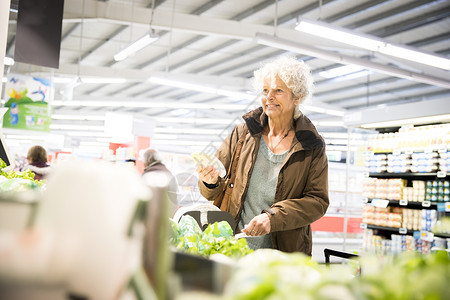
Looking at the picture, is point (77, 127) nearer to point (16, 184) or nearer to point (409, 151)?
point (409, 151)

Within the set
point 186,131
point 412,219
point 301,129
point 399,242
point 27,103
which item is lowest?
point 399,242

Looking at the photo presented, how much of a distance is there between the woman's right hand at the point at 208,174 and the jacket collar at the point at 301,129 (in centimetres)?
41

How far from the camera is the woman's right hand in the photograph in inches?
100

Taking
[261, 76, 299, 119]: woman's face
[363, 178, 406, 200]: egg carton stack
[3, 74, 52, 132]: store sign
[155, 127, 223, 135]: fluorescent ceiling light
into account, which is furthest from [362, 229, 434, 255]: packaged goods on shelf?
[155, 127, 223, 135]: fluorescent ceiling light

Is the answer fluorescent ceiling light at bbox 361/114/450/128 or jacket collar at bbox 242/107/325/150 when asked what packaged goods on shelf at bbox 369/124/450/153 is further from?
jacket collar at bbox 242/107/325/150

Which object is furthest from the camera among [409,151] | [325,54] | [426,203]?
[325,54]

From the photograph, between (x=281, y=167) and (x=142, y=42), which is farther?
(x=142, y=42)

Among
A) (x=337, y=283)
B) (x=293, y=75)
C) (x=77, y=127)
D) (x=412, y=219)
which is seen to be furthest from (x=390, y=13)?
(x=77, y=127)

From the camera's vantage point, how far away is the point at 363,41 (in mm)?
7715

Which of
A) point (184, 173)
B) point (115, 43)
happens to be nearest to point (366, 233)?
Result: point (184, 173)

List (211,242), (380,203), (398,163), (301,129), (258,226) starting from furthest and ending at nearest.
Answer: (380,203) < (398,163) < (301,129) < (258,226) < (211,242)

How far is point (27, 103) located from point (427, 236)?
8.93 meters

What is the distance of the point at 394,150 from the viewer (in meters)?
7.67

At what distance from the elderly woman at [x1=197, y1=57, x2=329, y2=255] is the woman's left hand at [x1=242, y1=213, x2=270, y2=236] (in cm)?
17
